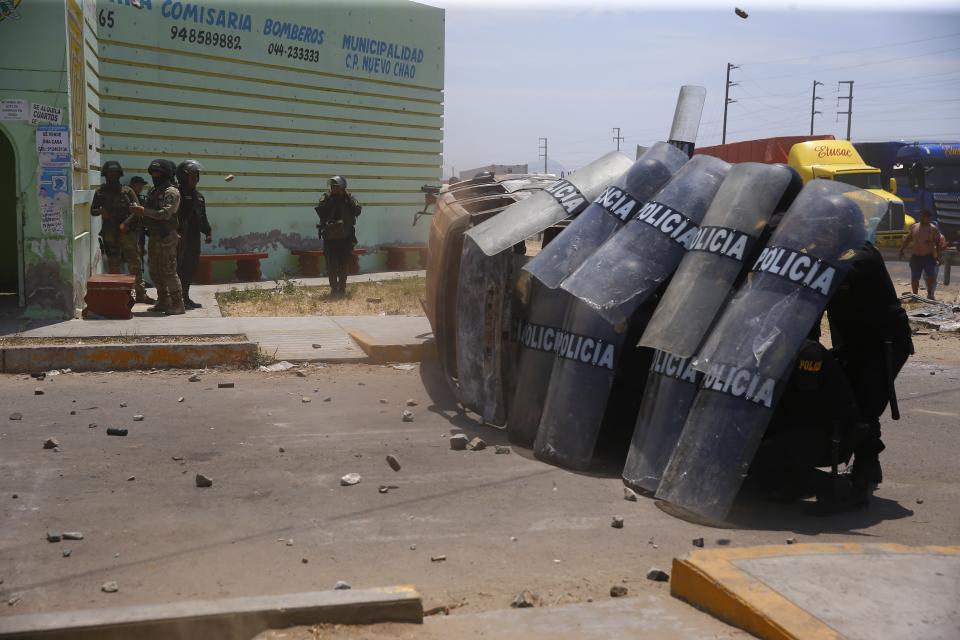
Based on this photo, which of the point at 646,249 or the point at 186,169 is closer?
the point at 646,249

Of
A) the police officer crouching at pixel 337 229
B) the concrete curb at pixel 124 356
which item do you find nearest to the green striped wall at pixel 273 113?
the police officer crouching at pixel 337 229

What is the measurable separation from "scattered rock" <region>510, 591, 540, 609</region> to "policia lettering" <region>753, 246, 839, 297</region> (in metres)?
2.42

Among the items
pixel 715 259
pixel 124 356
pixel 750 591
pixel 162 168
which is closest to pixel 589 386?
pixel 715 259

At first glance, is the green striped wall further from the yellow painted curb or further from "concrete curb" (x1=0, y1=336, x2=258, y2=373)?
the yellow painted curb

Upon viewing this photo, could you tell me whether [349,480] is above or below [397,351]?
below

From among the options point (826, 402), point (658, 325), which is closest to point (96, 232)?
point (658, 325)

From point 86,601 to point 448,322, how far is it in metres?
4.37

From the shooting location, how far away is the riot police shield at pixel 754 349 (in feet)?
17.5

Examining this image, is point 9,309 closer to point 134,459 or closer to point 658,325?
point 134,459

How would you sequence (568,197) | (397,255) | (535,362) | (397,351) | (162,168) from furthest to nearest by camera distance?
(397,255), (162,168), (397,351), (568,197), (535,362)

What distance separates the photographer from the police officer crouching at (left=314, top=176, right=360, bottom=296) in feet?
46.3

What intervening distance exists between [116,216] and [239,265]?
5113 mm

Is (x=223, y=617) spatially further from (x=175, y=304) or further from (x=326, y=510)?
(x=175, y=304)

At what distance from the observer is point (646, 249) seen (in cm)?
634
